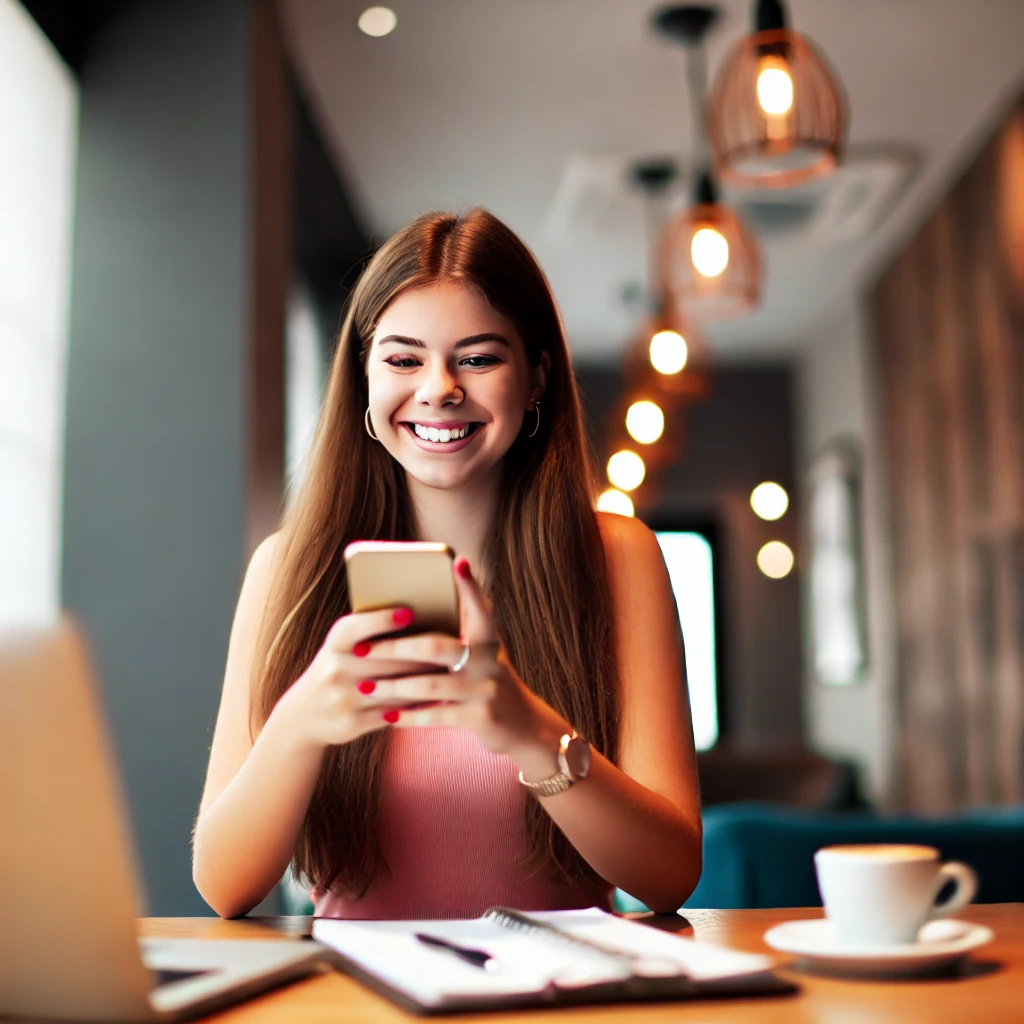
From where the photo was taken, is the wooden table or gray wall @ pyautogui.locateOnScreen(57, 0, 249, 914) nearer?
the wooden table

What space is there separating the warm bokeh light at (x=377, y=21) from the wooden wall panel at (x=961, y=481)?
2.39 meters

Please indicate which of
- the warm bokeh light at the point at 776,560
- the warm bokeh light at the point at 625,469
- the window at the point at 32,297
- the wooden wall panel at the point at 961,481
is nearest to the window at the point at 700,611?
the warm bokeh light at the point at 776,560

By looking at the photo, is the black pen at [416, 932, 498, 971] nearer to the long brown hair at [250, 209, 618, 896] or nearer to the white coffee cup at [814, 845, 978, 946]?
the white coffee cup at [814, 845, 978, 946]

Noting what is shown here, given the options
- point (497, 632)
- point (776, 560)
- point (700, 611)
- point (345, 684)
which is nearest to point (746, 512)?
point (776, 560)

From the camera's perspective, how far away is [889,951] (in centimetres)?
84

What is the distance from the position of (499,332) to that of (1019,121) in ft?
13.0

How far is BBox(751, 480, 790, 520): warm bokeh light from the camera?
8438mm

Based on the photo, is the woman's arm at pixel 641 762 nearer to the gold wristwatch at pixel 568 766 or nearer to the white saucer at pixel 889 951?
the gold wristwatch at pixel 568 766

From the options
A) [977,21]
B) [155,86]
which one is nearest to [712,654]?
[977,21]

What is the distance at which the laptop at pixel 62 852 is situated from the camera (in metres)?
0.65

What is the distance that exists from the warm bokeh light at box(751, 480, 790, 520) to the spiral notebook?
301 inches

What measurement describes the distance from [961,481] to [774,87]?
3238 millimetres

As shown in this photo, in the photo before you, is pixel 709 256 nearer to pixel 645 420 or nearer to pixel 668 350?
pixel 668 350

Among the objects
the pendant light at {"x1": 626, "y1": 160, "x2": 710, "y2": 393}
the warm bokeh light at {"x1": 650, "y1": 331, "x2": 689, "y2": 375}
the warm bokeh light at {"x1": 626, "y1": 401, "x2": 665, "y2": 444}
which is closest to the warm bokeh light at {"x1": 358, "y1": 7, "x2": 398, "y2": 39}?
the pendant light at {"x1": 626, "y1": 160, "x2": 710, "y2": 393}
